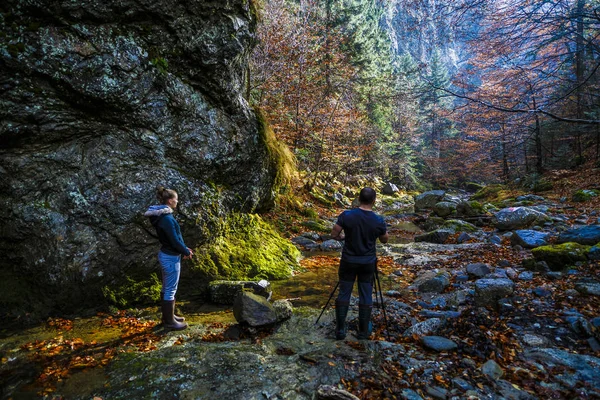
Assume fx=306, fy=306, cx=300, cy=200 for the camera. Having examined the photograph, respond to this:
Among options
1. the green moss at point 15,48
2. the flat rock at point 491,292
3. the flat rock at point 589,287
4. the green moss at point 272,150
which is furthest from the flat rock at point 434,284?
the green moss at point 15,48

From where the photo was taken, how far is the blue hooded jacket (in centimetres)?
466

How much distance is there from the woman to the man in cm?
244

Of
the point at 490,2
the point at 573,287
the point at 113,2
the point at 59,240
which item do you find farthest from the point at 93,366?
the point at 490,2

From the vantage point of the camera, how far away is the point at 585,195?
1486cm

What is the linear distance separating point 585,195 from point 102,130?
19.8m

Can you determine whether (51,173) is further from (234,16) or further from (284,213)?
(284,213)

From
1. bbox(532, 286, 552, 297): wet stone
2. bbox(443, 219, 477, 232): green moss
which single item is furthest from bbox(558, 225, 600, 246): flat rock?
bbox(443, 219, 477, 232): green moss

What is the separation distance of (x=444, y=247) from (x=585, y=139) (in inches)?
780

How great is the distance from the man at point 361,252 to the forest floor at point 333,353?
1.09 ft

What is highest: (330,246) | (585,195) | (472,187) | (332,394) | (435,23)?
(435,23)

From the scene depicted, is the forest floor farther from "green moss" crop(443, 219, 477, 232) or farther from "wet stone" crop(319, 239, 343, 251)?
"green moss" crop(443, 219, 477, 232)

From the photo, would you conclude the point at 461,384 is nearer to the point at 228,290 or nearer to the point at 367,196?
the point at 367,196

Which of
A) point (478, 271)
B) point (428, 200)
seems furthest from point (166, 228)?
point (428, 200)

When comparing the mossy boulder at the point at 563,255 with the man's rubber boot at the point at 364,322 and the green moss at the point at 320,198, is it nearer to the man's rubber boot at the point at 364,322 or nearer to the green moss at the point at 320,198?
the man's rubber boot at the point at 364,322
